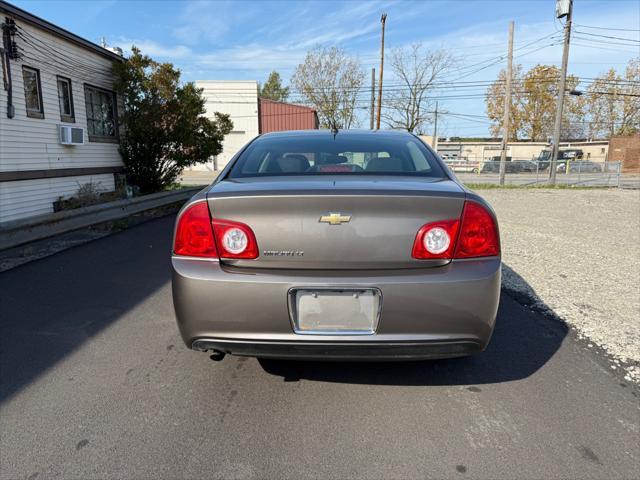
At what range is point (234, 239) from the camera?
2289 millimetres

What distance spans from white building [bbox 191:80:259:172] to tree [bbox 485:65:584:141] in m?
32.0

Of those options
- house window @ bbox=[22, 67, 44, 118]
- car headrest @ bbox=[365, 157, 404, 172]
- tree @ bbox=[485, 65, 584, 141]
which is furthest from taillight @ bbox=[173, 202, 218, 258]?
tree @ bbox=[485, 65, 584, 141]

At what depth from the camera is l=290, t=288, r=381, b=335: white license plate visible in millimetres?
2211

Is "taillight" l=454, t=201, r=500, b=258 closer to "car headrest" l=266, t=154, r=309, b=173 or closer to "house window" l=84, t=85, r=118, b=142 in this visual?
"car headrest" l=266, t=154, r=309, b=173

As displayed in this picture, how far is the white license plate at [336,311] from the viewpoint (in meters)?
2.21

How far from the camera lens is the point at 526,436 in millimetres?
2250

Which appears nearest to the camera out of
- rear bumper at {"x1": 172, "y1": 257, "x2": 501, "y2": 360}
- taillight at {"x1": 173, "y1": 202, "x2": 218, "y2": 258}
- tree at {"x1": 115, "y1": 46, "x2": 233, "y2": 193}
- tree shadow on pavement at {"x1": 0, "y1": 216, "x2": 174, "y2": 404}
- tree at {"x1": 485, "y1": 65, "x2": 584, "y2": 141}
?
rear bumper at {"x1": 172, "y1": 257, "x2": 501, "y2": 360}

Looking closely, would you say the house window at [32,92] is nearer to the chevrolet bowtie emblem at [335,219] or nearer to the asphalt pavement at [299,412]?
the asphalt pavement at [299,412]

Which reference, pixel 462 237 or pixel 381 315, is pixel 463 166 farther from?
pixel 381 315

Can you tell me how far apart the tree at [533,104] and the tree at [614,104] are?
1.95 metres

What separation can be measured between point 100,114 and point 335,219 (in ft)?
42.2

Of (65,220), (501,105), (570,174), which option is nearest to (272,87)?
(501,105)

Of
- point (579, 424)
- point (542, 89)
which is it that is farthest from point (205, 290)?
point (542, 89)

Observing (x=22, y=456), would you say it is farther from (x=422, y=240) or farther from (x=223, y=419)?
(x=422, y=240)
